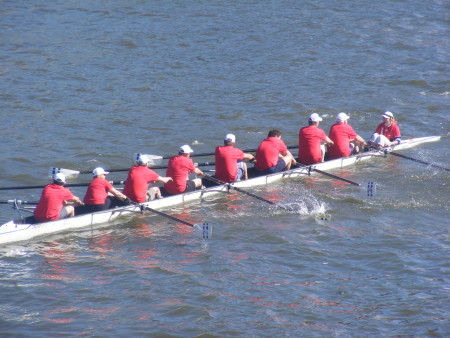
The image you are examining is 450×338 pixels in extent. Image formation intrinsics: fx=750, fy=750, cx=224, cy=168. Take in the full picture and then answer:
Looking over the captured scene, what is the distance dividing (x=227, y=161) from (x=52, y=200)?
5.01 m

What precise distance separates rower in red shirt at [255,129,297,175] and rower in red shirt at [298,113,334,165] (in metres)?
0.66

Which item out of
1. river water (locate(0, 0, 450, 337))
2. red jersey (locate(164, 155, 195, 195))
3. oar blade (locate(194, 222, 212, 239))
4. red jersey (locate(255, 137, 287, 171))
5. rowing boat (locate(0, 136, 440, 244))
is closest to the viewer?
river water (locate(0, 0, 450, 337))

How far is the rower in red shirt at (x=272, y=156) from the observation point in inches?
798

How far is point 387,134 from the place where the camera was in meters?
24.0

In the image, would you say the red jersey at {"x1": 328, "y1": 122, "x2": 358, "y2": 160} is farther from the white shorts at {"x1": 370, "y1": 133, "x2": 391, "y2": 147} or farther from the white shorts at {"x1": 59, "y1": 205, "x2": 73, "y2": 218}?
the white shorts at {"x1": 59, "y1": 205, "x2": 73, "y2": 218}

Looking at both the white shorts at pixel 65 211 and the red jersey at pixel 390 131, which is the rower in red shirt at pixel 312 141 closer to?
the red jersey at pixel 390 131

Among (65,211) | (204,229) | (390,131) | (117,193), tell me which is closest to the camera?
(204,229)

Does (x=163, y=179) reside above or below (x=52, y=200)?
above

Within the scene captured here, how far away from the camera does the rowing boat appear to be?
638 inches

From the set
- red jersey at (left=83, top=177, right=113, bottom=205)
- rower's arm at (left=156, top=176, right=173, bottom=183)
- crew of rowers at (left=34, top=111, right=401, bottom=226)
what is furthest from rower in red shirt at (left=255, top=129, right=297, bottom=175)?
red jersey at (left=83, top=177, right=113, bottom=205)

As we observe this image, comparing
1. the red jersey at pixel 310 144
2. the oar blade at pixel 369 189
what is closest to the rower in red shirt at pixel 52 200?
the red jersey at pixel 310 144

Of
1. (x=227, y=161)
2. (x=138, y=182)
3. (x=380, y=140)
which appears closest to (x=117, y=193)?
(x=138, y=182)

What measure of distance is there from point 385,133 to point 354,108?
3.73m

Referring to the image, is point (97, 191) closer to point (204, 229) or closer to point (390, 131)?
point (204, 229)
